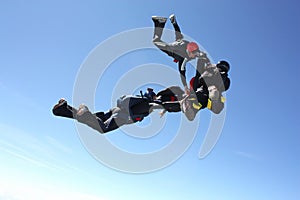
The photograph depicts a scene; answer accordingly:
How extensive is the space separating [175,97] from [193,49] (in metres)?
1.48

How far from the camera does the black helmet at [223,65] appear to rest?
7.61 metres

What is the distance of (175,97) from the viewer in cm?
820

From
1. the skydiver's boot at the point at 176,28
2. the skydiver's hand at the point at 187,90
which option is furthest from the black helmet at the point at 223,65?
the skydiver's boot at the point at 176,28

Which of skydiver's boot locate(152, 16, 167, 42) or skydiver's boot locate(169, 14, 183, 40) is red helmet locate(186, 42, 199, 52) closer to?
skydiver's boot locate(169, 14, 183, 40)

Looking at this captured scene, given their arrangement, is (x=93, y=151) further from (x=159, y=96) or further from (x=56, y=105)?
(x=159, y=96)

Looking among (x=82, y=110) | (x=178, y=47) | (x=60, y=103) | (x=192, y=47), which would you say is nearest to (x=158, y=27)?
(x=178, y=47)

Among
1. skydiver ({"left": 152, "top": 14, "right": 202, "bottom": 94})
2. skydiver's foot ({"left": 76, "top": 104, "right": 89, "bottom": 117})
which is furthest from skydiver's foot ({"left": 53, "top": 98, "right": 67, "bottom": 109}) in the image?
skydiver ({"left": 152, "top": 14, "right": 202, "bottom": 94})

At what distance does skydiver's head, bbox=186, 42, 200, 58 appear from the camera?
738cm

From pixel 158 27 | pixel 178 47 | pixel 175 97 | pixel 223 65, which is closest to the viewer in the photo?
pixel 178 47

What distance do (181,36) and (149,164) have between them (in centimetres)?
344

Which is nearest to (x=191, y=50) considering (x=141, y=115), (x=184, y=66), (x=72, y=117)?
(x=184, y=66)

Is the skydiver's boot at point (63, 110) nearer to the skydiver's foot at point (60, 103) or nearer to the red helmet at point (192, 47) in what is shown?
the skydiver's foot at point (60, 103)

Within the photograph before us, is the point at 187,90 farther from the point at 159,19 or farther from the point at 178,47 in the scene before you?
the point at 159,19

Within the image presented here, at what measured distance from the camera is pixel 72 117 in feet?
25.5
